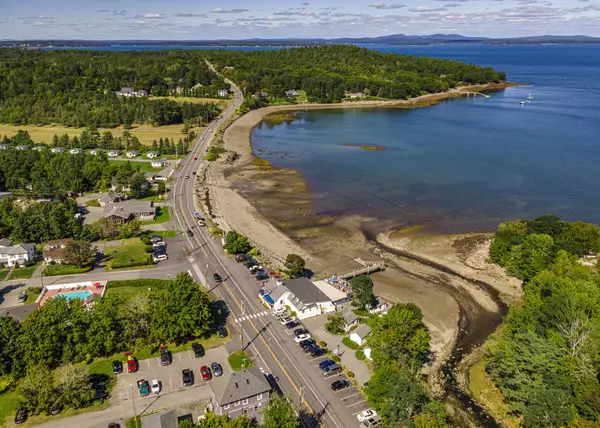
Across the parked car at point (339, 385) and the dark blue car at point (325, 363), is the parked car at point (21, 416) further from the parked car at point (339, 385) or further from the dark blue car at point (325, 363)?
the parked car at point (339, 385)

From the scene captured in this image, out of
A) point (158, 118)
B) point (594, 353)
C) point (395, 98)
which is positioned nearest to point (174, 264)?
point (594, 353)

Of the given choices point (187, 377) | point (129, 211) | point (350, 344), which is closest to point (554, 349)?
point (350, 344)

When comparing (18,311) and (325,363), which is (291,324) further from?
(18,311)

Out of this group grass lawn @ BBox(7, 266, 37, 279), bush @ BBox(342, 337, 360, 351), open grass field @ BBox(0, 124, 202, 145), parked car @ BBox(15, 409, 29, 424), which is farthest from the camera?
open grass field @ BBox(0, 124, 202, 145)

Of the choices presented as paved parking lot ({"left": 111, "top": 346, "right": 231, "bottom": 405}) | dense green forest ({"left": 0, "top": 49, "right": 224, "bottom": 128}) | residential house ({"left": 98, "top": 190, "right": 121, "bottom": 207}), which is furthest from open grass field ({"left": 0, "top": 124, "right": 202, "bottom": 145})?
paved parking lot ({"left": 111, "top": 346, "right": 231, "bottom": 405})

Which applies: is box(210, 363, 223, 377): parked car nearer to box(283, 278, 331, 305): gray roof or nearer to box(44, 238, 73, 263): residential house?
box(283, 278, 331, 305): gray roof

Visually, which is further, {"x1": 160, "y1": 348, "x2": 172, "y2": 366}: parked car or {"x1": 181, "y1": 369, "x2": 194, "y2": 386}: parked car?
{"x1": 160, "y1": 348, "x2": 172, "y2": 366}: parked car
